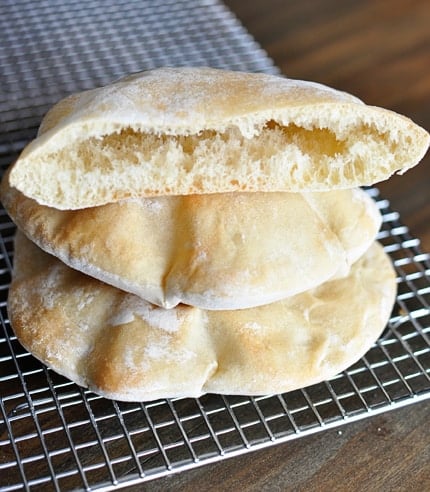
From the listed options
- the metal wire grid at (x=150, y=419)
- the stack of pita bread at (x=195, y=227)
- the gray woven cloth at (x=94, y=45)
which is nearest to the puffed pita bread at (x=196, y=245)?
the stack of pita bread at (x=195, y=227)

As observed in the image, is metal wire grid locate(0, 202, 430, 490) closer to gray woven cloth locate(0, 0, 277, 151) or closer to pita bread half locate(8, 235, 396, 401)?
pita bread half locate(8, 235, 396, 401)

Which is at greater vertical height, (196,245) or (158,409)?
(196,245)

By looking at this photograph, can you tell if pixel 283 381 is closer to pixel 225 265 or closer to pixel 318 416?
pixel 318 416

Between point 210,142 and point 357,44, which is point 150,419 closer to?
point 210,142

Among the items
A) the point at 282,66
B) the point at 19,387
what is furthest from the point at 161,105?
the point at 282,66

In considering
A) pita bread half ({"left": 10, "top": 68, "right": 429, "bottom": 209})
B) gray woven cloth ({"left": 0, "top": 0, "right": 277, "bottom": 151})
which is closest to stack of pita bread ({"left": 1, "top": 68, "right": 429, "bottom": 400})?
pita bread half ({"left": 10, "top": 68, "right": 429, "bottom": 209})

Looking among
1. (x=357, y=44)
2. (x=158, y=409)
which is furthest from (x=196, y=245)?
(x=357, y=44)

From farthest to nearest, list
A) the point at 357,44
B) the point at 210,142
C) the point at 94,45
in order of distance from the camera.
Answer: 1. the point at 357,44
2. the point at 94,45
3. the point at 210,142
